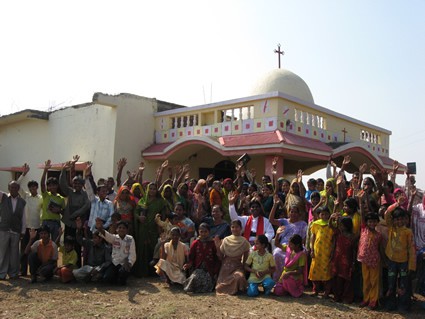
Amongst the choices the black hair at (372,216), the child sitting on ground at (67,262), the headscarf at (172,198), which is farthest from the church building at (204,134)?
the child sitting on ground at (67,262)

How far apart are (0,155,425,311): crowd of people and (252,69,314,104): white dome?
5.81 m

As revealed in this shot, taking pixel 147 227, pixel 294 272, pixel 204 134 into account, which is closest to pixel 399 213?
pixel 294 272

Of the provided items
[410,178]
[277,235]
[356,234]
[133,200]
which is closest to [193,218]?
[133,200]

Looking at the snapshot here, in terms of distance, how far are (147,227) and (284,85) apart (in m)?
7.40

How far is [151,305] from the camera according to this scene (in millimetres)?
4980

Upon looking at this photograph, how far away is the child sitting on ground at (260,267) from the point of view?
5.44m

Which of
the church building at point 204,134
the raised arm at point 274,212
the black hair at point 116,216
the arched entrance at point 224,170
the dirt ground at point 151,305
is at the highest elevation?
the church building at point 204,134

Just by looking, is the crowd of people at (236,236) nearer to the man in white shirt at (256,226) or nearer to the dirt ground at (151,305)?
the man in white shirt at (256,226)

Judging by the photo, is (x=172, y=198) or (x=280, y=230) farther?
(x=172, y=198)

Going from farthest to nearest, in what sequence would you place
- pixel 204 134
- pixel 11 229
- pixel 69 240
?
pixel 204 134 < pixel 11 229 < pixel 69 240

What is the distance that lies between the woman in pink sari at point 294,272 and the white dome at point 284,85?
7672mm

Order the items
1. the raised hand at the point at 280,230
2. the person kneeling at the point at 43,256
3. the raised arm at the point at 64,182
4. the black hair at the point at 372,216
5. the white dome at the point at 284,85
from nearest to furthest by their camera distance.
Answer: the black hair at the point at 372,216
the raised hand at the point at 280,230
the person kneeling at the point at 43,256
the raised arm at the point at 64,182
the white dome at the point at 284,85

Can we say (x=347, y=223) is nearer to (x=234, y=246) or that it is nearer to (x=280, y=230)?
(x=280, y=230)

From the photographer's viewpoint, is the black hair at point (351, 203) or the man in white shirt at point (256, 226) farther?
the man in white shirt at point (256, 226)
